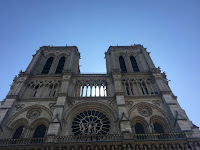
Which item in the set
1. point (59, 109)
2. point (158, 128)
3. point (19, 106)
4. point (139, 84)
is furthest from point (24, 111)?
point (158, 128)

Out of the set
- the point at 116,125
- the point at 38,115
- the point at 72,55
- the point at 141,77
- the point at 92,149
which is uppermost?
the point at 72,55

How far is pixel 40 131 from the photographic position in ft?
54.4

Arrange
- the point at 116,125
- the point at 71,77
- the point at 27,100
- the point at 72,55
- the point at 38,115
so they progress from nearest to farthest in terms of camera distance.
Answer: the point at 116,125, the point at 38,115, the point at 27,100, the point at 71,77, the point at 72,55

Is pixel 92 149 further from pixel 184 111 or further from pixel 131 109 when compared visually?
pixel 184 111

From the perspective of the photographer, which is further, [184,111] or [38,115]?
[184,111]

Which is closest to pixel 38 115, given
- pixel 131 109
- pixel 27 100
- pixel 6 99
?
pixel 27 100

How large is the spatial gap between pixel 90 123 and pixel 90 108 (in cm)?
198

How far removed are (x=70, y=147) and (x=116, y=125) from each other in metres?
4.89

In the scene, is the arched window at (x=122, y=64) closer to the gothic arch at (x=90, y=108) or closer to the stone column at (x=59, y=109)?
the stone column at (x=59, y=109)

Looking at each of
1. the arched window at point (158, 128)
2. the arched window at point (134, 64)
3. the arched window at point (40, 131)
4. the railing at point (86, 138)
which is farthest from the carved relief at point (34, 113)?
the arched window at point (134, 64)

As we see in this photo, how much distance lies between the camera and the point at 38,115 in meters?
17.6

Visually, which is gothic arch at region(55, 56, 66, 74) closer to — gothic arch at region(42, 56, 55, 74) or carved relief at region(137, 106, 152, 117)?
gothic arch at region(42, 56, 55, 74)

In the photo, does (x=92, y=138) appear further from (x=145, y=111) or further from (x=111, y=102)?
(x=145, y=111)

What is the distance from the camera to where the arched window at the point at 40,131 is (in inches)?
633
